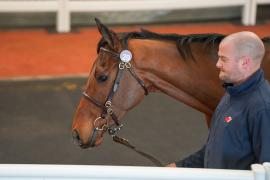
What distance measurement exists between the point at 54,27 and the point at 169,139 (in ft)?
17.7

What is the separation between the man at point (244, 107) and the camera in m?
2.59

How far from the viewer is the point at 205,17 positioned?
11.7 metres

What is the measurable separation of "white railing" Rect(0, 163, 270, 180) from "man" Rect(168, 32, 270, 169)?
19.1 inches

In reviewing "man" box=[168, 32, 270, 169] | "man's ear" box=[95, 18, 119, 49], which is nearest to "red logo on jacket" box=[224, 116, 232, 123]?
"man" box=[168, 32, 270, 169]

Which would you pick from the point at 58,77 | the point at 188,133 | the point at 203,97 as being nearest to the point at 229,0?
the point at 58,77

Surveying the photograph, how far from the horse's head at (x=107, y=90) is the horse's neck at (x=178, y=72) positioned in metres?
0.09

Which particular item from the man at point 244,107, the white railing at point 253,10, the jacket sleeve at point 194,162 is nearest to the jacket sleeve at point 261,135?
the man at point 244,107

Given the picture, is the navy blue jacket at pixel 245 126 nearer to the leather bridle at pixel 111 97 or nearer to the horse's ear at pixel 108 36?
the leather bridle at pixel 111 97

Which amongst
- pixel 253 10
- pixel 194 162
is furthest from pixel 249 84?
pixel 253 10

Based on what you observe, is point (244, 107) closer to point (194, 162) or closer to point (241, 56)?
point (241, 56)

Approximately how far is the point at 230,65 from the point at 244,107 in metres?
0.21

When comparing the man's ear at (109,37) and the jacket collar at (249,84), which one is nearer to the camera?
the jacket collar at (249,84)

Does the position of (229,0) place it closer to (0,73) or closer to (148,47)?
(0,73)

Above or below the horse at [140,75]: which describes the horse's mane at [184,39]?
above
